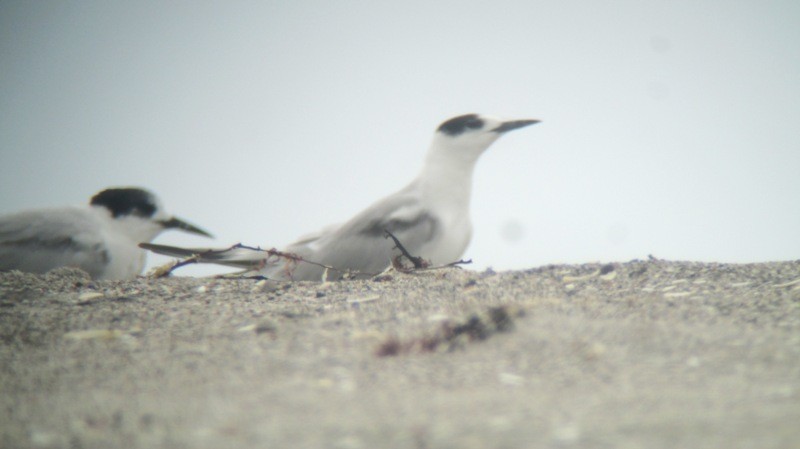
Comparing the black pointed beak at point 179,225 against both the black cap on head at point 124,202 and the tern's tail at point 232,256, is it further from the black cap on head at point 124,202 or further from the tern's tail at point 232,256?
the tern's tail at point 232,256

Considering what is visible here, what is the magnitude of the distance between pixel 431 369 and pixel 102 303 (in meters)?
1.71

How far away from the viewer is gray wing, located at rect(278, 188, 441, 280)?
14.1ft

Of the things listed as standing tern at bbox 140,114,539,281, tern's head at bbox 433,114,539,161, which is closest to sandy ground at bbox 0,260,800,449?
standing tern at bbox 140,114,539,281

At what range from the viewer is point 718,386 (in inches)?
64.2

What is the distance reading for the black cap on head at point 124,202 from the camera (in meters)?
5.84

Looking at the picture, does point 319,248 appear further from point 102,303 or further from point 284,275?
point 102,303

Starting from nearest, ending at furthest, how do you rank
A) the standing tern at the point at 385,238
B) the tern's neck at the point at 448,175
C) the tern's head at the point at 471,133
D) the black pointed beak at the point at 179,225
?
1. the standing tern at the point at 385,238
2. the tern's neck at the point at 448,175
3. the tern's head at the point at 471,133
4. the black pointed beak at the point at 179,225

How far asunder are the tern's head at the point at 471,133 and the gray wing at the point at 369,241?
884mm

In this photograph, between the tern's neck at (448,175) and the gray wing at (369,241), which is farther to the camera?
the tern's neck at (448,175)

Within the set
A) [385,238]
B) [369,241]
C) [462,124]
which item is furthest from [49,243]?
[462,124]

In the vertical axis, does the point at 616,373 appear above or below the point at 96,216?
below

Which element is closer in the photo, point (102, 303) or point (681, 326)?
point (681, 326)

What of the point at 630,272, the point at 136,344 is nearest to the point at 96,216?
the point at 136,344

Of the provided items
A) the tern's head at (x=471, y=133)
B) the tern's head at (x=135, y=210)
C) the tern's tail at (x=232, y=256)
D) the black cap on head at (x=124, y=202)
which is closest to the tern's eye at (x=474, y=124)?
the tern's head at (x=471, y=133)
